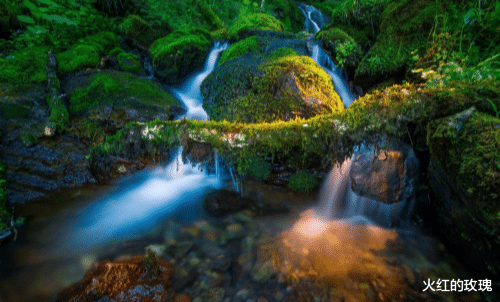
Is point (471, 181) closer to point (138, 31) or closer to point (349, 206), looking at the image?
point (349, 206)

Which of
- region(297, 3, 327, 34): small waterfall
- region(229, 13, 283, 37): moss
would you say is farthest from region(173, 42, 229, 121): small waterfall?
region(297, 3, 327, 34): small waterfall

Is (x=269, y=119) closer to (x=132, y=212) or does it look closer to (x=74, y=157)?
(x=132, y=212)

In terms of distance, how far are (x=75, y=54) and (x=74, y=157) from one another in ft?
13.3

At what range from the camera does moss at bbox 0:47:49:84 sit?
5.25 m

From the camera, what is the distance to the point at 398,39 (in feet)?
17.9

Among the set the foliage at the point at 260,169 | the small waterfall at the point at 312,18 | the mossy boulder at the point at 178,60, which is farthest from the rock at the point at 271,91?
the small waterfall at the point at 312,18

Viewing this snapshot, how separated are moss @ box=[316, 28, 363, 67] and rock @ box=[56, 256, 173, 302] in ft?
21.5

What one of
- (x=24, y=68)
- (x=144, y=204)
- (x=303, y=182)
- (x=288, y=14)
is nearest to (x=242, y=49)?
(x=303, y=182)

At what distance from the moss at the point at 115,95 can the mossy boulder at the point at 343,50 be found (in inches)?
195

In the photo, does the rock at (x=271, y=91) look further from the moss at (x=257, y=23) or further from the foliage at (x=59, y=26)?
the moss at (x=257, y=23)

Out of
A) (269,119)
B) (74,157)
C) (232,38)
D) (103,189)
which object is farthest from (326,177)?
(232,38)

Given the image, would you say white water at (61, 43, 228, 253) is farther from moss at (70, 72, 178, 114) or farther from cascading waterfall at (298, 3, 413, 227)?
cascading waterfall at (298, 3, 413, 227)

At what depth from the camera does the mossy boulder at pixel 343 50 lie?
614cm

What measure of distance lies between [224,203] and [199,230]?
914mm
